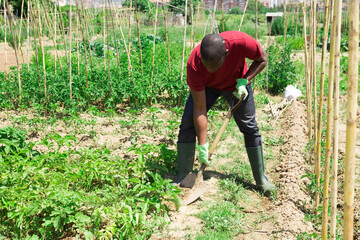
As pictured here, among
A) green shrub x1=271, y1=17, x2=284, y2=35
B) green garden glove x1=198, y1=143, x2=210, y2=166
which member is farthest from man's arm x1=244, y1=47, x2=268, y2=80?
green shrub x1=271, y1=17, x2=284, y2=35

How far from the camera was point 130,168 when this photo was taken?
3191 millimetres

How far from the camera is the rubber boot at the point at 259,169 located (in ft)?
10.3

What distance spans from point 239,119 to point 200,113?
43 cm

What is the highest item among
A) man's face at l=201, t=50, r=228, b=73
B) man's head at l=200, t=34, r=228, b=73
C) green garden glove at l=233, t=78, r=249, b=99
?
man's head at l=200, t=34, r=228, b=73

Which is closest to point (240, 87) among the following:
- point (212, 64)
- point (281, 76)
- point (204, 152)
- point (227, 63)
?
point (227, 63)

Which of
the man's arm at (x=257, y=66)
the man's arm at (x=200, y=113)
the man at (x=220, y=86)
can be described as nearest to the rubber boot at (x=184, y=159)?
the man at (x=220, y=86)

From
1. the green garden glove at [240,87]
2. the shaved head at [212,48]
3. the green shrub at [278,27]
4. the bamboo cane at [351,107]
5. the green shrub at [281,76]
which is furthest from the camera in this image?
the green shrub at [278,27]

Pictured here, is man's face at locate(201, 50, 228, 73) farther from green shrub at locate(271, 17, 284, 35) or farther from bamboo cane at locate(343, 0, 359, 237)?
green shrub at locate(271, 17, 284, 35)

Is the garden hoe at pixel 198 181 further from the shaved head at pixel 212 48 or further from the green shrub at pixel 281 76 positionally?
the green shrub at pixel 281 76

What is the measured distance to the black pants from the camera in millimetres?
2992

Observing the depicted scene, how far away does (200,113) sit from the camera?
281 centimetres

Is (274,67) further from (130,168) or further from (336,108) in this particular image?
(336,108)

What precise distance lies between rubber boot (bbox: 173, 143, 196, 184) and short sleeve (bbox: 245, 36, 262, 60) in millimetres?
956

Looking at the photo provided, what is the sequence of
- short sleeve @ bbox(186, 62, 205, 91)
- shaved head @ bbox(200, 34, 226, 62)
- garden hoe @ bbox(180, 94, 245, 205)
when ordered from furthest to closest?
garden hoe @ bbox(180, 94, 245, 205) → short sleeve @ bbox(186, 62, 205, 91) → shaved head @ bbox(200, 34, 226, 62)
